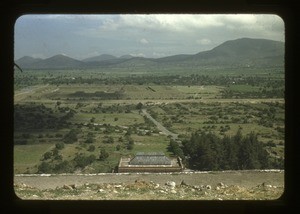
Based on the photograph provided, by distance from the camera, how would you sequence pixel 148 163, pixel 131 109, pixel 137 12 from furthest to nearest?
pixel 131 109, pixel 148 163, pixel 137 12

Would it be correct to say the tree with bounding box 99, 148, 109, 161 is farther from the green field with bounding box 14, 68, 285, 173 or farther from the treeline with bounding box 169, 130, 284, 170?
the treeline with bounding box 169, 130, 284, 170

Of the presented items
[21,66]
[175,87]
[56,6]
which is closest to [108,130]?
[175,87]

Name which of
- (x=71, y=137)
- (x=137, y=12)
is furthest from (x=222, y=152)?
(x=137, y=12)

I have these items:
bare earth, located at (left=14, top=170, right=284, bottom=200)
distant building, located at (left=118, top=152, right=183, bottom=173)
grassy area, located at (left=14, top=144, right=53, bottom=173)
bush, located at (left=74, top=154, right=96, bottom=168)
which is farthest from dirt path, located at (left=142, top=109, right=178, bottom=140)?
grassy area, located at (left=14, top=144, right=53, bottom=173)

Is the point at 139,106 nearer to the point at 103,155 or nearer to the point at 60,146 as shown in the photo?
the point at 103,155
